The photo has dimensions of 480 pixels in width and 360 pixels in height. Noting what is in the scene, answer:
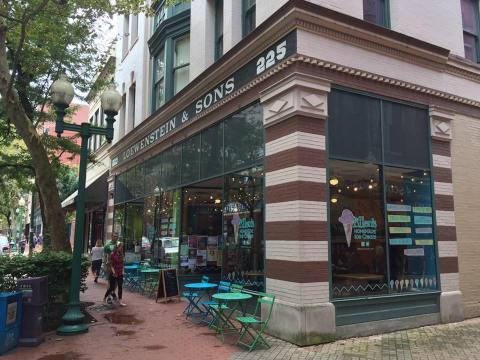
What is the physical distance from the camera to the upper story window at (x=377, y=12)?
9734mm

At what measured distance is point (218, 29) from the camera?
1247cm

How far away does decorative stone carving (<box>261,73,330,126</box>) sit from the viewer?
805 centimetres

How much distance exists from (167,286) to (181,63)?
24.3 ft

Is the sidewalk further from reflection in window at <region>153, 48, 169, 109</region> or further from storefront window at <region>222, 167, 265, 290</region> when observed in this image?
reflection in window at <region>153, 48, 169, 109</region>

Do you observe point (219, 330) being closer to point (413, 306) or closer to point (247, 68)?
point (413, 306)

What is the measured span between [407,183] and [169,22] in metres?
9.69

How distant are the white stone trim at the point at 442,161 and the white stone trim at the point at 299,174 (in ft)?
10.9

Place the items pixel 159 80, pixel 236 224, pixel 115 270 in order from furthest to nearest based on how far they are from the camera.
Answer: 1. pixel 159 80
2. pixel 115 270
3. pixel 236 224

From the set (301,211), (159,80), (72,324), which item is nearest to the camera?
(301,211)

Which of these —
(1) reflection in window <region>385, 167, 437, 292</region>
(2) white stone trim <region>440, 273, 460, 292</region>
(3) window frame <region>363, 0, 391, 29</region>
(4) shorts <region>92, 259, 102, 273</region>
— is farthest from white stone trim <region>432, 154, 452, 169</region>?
(4) shorts <region>92, 259, 102, 273</region>

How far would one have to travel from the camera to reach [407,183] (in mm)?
9586

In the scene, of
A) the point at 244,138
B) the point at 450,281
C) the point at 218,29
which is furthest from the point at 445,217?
the point at 218,29

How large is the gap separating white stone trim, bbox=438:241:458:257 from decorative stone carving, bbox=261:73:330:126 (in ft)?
13.4

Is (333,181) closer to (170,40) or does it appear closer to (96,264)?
(170,40)
